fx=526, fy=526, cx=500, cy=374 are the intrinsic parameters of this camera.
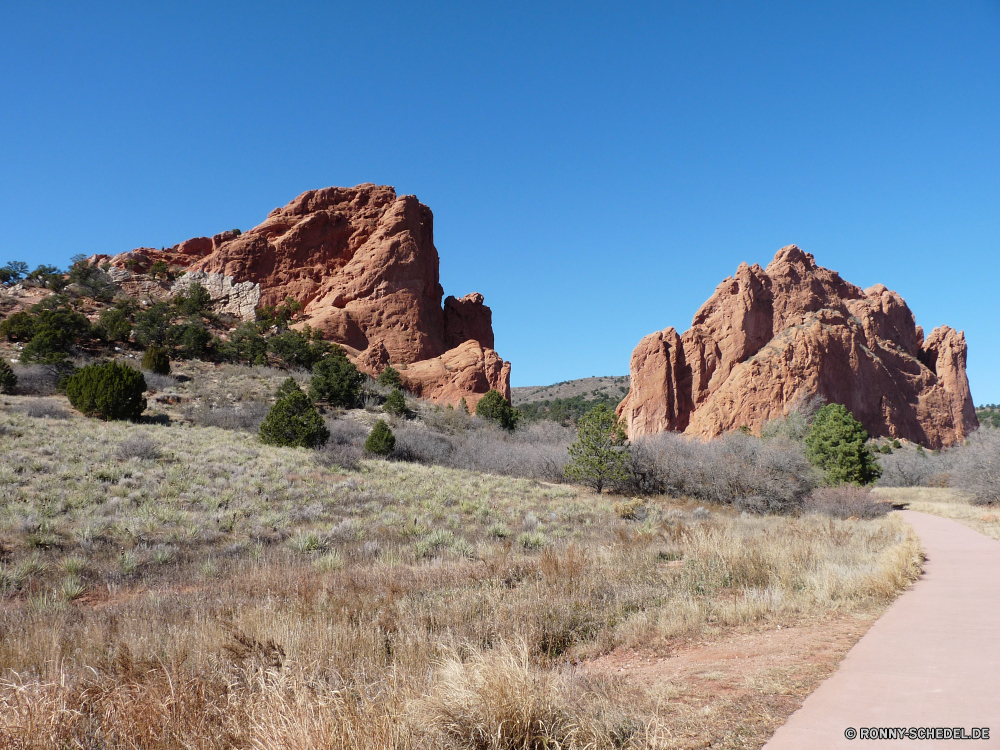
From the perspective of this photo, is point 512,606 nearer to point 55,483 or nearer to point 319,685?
point 319,685

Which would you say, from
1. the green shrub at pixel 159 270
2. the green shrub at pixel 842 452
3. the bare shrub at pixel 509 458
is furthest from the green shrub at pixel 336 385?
the green shrub at pixel 159 270

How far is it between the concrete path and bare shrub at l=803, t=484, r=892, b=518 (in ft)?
46.3

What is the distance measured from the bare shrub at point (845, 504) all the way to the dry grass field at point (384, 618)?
6148 mm

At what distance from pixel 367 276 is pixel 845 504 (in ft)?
149

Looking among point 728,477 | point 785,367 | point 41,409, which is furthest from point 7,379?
point 785,367

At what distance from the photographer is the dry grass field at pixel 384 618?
287 cm

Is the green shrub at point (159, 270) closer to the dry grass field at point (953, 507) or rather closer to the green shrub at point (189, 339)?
the green shrub at point (189, 339)

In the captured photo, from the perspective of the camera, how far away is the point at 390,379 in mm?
44406

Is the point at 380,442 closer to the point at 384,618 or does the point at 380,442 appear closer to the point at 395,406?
the point at 395,406

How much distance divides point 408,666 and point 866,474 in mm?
30017

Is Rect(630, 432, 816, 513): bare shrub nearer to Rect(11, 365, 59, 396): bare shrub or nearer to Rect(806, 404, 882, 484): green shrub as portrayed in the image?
Rect(806, 404, 882, 484): green shrub

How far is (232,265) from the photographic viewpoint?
179 ft

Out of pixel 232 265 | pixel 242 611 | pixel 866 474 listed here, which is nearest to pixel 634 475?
pixel 866 474

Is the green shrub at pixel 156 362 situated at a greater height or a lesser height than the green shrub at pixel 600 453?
greater
